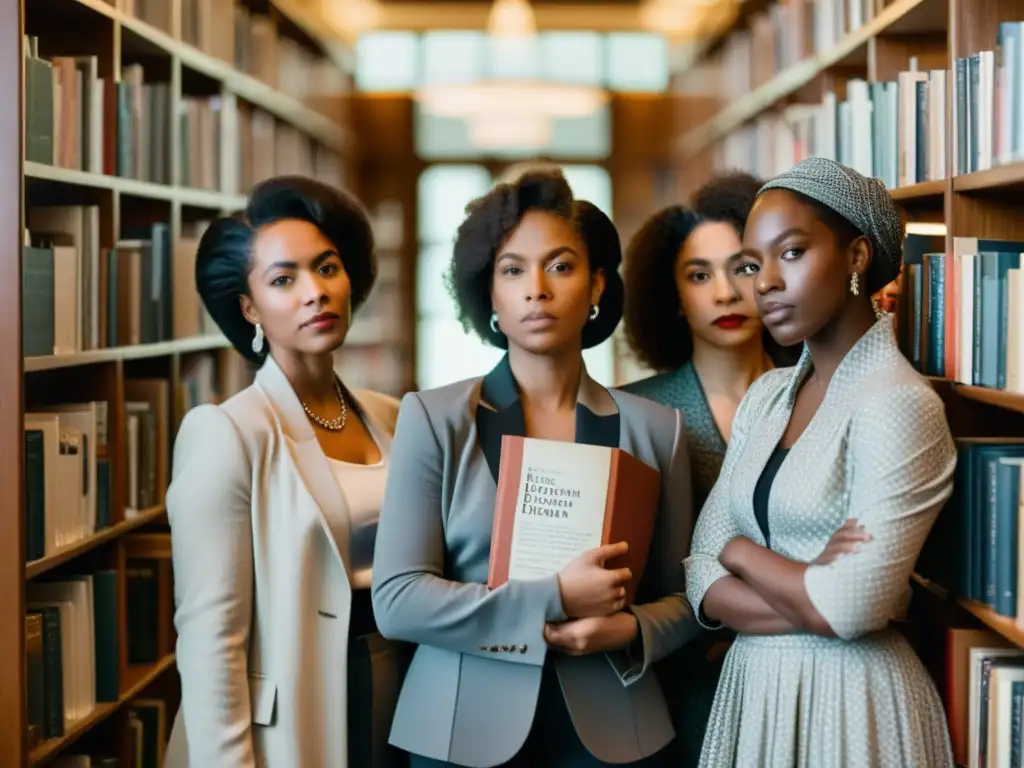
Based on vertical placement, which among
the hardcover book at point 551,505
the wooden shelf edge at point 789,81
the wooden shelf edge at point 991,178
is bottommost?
the hardcover book at point 551,505

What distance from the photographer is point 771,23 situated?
488 cm

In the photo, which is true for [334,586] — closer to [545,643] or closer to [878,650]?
[545,643]

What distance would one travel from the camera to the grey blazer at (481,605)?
200cm

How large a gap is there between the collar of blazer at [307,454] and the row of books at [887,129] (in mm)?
1388

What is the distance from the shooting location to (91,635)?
295cm

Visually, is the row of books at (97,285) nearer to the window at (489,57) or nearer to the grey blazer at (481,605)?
the grey blazer at (481,605)

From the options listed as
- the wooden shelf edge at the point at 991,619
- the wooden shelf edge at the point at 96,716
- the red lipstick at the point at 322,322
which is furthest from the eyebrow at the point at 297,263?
the wooden shelf edge at the point at 991,619

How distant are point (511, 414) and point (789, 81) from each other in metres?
2.61

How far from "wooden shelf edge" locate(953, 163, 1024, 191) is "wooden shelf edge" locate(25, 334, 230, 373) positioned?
6.28 feet

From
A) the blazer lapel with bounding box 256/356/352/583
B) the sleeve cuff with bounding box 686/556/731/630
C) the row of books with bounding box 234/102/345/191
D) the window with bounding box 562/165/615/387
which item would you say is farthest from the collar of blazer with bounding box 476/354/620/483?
the window with bounding box 562/165/615/387

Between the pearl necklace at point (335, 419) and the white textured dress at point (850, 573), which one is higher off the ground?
the pearl necklace at point (335, 419)

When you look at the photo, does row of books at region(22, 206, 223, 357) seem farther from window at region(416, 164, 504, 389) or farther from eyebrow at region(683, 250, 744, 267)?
window at region(416, 164, 504, 389)

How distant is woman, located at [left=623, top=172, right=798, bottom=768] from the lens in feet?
7.91

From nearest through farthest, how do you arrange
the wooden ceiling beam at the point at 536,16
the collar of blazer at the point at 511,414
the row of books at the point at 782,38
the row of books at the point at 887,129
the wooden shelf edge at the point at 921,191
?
1. the collar of blazer at the point at 511,414
2. the wooden shelf edge at the point at 921,191
3. the row of books at the point at 887,129
4. the row of books at the point at 782,38
5. the wooden ceiling beam at the point at 536,16
